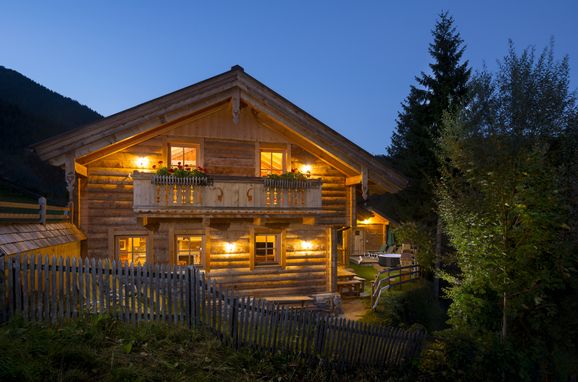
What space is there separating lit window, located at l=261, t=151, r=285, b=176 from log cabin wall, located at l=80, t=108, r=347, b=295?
68 cm

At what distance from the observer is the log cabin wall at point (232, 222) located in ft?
43.4

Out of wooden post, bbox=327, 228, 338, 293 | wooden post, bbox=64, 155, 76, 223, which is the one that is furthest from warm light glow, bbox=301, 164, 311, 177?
wooden post, bbox=64, 155, 76, 223

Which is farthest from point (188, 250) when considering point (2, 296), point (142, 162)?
point (2, 296)

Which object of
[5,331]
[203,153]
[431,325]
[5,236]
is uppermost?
[203,153]

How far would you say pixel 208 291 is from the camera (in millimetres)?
8648

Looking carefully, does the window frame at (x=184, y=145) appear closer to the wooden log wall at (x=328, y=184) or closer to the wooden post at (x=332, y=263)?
the wooden log wall at (x=328, y=184)

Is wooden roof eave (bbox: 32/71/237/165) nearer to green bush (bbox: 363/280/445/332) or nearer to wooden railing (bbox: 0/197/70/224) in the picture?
wooden railing (bbox: 0/197/70/224)

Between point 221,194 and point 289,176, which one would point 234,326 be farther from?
point 289,176

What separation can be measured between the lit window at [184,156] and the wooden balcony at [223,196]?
2.36 metres

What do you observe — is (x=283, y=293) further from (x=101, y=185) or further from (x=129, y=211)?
(x=101, y=185)

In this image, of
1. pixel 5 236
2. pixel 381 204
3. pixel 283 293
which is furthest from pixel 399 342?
pixel 381 204

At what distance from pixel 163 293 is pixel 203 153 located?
6.95 metres

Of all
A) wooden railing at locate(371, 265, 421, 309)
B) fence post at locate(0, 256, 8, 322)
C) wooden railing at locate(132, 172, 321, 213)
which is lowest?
wooden railing at locate(371, 265, 421, 309)

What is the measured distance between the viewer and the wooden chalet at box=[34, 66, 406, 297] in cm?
1266
